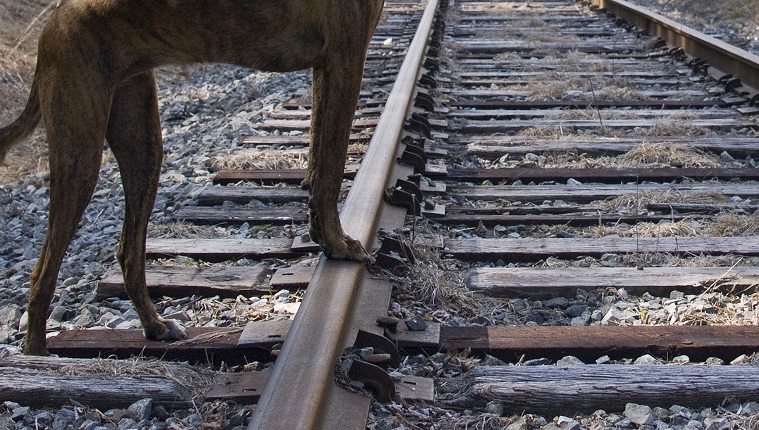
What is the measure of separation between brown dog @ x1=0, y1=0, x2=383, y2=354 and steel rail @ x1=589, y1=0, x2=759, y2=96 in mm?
4295

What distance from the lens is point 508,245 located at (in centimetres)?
396

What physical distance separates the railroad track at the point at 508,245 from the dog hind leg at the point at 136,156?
0.27m

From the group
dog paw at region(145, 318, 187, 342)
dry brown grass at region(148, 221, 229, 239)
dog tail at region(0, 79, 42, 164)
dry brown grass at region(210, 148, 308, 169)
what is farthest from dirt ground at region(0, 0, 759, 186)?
dog paw at region(145, 318, 187, 342)

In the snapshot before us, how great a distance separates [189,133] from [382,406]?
4487mm

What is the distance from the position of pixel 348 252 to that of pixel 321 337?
2.39 feet

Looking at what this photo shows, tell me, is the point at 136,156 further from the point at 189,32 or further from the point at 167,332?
the point at 167,332

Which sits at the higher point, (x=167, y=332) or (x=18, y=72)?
(x=167, y=332)

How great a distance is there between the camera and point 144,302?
10.4 ft

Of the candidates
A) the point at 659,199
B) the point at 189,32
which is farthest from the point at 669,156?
the point at 189,32

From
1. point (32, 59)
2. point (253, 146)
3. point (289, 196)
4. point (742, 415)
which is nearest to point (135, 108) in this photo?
point (289, 196)

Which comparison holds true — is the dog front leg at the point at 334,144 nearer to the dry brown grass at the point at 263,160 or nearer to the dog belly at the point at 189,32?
the dog belly at the point at 189,32

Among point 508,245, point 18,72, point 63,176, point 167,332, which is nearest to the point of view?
point 63,176

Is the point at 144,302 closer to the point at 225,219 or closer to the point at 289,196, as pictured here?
the point at 225,219

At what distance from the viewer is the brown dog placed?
291cm
